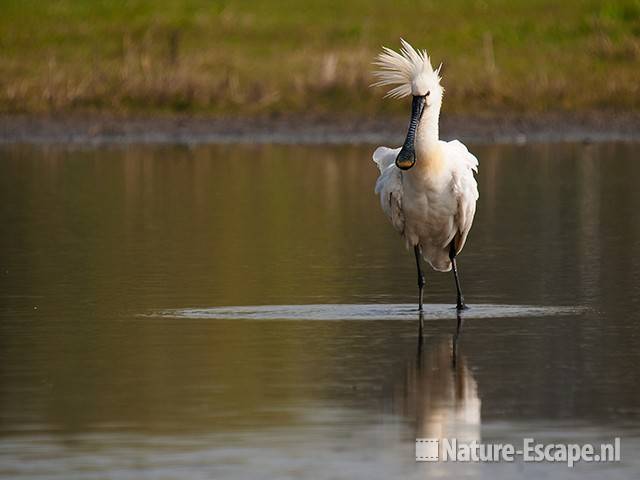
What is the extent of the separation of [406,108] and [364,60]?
2199 mm

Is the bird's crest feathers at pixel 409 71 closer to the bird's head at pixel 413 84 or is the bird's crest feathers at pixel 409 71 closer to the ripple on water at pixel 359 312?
the bird's head at pixel 413 84


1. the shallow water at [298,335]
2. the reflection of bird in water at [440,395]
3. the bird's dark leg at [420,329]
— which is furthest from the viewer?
the bird's dark leg at [420,329]

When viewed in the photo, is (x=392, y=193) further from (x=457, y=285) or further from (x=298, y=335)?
(x=298, y=335)

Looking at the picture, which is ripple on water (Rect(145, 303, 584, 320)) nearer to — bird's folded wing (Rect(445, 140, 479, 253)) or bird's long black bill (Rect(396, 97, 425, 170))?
bird's folded wing (Rect(445, 140, 479, 253))

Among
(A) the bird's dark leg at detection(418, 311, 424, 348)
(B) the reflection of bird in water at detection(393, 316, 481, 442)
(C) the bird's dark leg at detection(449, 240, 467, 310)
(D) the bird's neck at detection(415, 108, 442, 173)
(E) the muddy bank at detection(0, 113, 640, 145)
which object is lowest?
(B) the reflection of bird in water at detection(393, 316, 481, 442)

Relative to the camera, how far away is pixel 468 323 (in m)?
12.7

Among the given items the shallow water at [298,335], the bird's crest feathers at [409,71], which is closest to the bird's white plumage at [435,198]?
the bird's crest feathers at [409,71]

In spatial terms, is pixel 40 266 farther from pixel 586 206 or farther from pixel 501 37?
pixel 501 37

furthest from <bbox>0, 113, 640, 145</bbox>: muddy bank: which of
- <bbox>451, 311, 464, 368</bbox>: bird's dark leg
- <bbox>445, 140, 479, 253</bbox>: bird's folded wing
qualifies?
<bbox>451, 311, 464, 368</bbox>: bird's dark leg

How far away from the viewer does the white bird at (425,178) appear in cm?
1358

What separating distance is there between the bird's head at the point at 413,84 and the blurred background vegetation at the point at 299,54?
18.0 m

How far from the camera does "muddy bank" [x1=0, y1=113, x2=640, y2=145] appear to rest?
30.5 metres

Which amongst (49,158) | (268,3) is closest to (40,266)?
(49,158)

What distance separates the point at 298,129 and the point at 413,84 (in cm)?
1751
